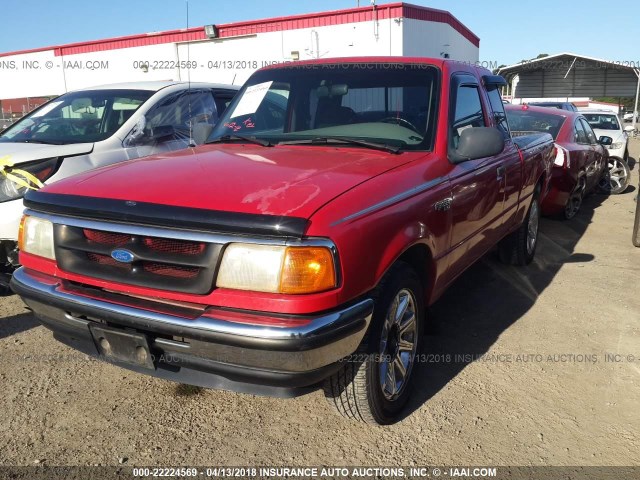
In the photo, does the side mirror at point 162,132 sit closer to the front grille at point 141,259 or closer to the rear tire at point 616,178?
the front grille at point 141,259

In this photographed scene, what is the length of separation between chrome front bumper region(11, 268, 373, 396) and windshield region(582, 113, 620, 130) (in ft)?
46.9

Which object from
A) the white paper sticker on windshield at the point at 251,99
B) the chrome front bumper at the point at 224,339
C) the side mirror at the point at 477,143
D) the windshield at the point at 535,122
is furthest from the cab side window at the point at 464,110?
the windshield at the point at 535,122

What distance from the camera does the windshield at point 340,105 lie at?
134 inches

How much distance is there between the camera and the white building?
16.0 meters

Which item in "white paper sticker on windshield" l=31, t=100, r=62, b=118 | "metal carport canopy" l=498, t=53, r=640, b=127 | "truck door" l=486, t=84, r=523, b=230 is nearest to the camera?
"truck door" l=486, t=84, r=523, b=230

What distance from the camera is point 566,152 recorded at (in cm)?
720

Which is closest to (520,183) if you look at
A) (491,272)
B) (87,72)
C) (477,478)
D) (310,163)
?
(491,272)

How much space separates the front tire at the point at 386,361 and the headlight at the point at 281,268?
428 millimetres

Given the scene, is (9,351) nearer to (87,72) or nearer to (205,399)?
(205,399)

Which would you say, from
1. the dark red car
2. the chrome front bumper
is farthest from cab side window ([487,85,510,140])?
the chrome front bumper

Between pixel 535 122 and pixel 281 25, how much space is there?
11.7 m

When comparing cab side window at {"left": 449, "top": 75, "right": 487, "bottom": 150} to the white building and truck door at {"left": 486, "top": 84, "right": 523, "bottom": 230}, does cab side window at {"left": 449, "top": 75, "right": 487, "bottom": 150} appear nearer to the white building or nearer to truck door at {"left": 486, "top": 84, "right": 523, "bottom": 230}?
truck door at {"left": 486, "top": 84, "right": 523, "bottom": 230}

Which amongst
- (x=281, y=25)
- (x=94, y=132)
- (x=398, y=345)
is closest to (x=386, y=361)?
(x=398, y=345)

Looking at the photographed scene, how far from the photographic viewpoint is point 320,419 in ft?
9.80
